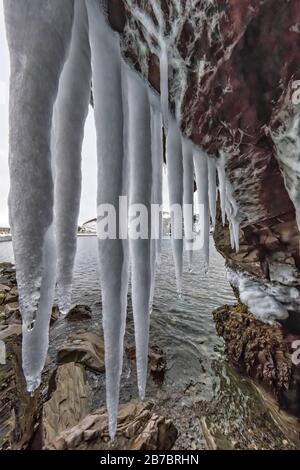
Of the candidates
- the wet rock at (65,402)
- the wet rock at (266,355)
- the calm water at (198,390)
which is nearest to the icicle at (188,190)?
the wet rock at (266,355)

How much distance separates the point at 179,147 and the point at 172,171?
22cm

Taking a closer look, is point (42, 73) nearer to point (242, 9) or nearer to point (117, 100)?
point (117, 100)

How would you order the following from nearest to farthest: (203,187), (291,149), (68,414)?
(291,149) < (203,187) < (68,414)

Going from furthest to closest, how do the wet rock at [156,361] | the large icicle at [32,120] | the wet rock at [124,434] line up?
1. the wet rock at [156,361]
2. the wet rock at [124,434]
3. the large icicle at [32,120]

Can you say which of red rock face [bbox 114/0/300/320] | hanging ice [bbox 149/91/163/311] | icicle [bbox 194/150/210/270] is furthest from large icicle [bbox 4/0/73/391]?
icicle [bbox 194/150/210/270]

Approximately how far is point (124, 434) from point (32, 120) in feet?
10.7

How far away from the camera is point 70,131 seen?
3.56 ft

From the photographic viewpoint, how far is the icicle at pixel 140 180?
1300 millimetres

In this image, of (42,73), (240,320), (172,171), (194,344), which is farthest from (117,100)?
(194,344)

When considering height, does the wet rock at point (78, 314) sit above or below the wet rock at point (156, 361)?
above

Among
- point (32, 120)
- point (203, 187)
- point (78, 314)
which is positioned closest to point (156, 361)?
point (78, 314)

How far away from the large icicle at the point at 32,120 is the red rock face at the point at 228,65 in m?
0.51

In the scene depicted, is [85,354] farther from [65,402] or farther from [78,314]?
[78,314]

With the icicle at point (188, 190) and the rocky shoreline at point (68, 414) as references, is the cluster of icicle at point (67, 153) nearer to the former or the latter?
the icicle at point (188, 190)
